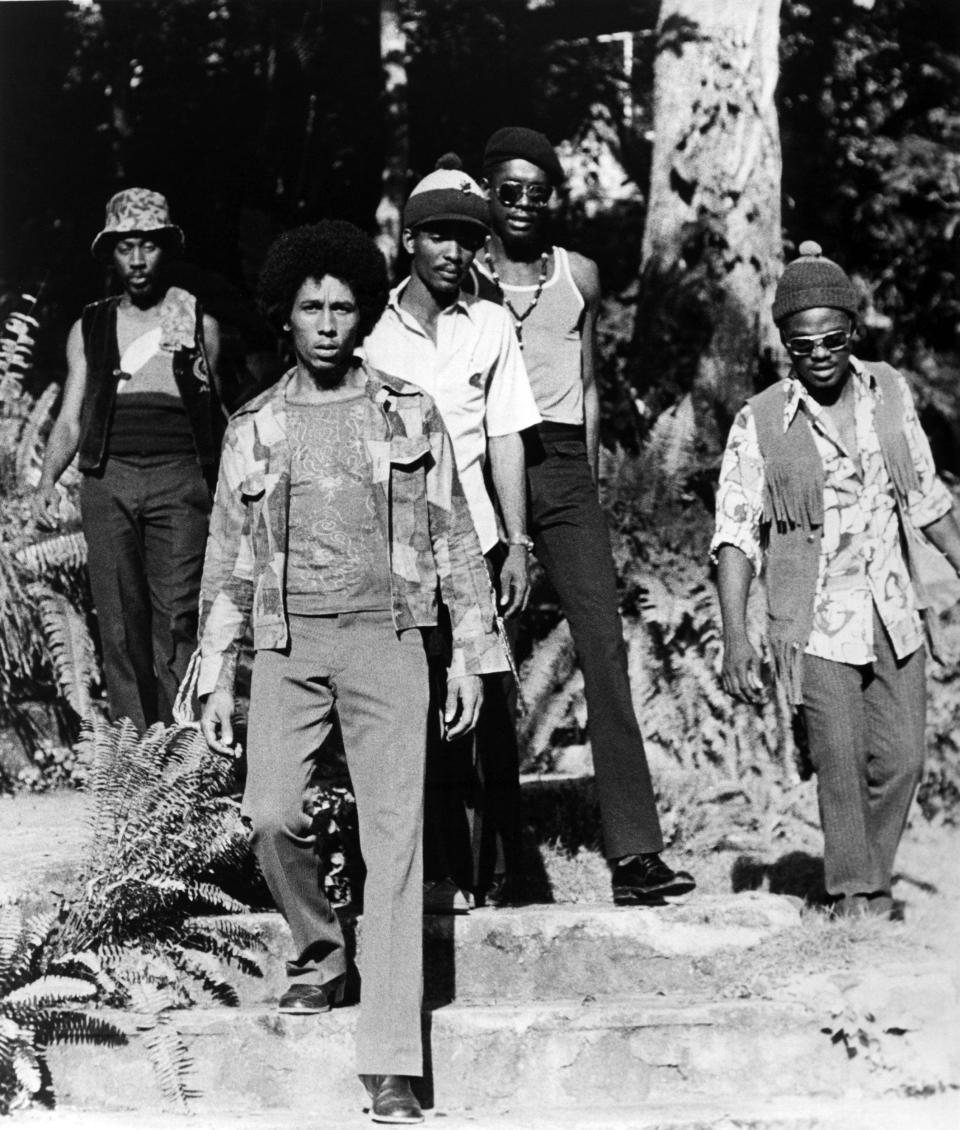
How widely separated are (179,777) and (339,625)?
3.95 ft

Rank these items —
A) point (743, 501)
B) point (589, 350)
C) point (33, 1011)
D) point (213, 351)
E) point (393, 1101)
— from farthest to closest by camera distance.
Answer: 1. point (213, 351)
2. point (589, 350)
3. point (743, 501)
4. point (33, 1011)
5. point (393, 1101)

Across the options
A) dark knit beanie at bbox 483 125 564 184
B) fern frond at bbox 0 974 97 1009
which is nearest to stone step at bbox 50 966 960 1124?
fern frond at bbox 0 974 97 1009

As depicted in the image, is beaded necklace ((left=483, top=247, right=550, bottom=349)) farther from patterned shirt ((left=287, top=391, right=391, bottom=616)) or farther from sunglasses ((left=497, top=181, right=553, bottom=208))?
patterned shirt ((left=287, top=391, right=391, bottom=616))

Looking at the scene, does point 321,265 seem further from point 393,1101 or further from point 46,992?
point 393,1101

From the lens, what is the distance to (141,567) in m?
6.88

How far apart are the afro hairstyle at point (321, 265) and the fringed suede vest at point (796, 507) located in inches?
55.9

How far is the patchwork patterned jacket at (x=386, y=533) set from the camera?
5.06 metres

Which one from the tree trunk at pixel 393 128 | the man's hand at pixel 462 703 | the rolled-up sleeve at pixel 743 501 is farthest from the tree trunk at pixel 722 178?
the man's hand at pixel 462 703

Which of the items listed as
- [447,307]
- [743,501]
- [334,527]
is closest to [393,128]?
[447,307]

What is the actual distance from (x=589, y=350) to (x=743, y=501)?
84 cm

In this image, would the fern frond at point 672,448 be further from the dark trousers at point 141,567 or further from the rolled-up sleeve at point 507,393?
the rolled-up sleeve at point 507,393

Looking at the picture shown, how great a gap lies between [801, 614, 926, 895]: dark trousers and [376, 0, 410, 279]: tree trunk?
544cm

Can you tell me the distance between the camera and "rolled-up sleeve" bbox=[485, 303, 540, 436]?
5.86m

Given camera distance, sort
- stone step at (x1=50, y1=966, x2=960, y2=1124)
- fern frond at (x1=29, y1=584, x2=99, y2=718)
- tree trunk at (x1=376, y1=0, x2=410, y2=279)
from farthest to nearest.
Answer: tree trunk at (x1=376, y1=0, x2=410, y2=279), fern frond at (x1=29, y1=584, x2=99, y2=718), stone step at (x1=50, y1=966, x2=960, y2=1124)
